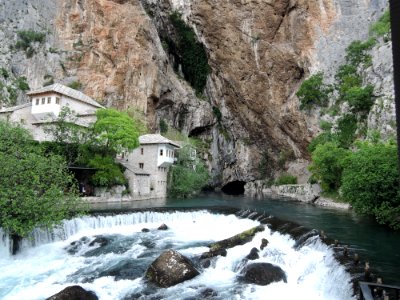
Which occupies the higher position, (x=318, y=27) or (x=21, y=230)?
(x=318, y=27)

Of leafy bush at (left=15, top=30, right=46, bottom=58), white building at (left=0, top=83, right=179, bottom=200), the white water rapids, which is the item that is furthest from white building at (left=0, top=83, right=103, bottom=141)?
the white water rapids

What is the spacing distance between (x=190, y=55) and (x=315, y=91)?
23345mm

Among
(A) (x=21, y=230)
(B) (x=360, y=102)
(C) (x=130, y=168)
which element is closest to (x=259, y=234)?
(A) (x=21, y=230)

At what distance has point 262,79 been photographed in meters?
54.5

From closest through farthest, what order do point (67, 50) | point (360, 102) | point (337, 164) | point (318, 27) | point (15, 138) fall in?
point (15, 138) < point (337, 164) < point (360, 102) < point (318, 27) < point (67, 50)

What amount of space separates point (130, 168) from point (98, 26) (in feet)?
90.6

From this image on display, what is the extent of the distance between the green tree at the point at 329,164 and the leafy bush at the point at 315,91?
12.3 meters

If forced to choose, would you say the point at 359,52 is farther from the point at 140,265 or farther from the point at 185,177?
the point at 140,265

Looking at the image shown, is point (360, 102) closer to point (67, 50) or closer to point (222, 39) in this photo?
point (222, 39)

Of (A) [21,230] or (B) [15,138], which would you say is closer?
(A) [21,230]

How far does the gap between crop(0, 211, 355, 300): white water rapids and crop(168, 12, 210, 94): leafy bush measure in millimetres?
41608

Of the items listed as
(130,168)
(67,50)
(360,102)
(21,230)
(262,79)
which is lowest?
(21,230)

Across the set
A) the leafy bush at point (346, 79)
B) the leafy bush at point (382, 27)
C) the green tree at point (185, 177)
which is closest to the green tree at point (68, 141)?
the green tree at point (185, 177)

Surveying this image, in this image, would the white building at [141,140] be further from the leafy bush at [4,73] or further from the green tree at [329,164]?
the green tree at [329,164]
